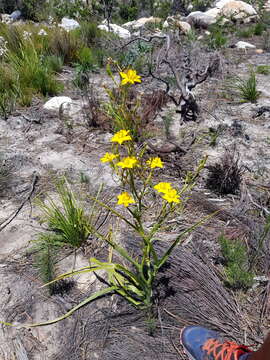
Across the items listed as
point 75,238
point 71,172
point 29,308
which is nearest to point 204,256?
point 75,238

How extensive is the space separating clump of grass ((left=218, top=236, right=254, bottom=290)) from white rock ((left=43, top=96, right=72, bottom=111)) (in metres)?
2.44

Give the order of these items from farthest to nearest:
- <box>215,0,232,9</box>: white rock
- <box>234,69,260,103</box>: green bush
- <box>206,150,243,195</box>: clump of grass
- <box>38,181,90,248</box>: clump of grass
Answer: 1. <box>215,0,232,9</box>: white rock
2. <box>234,69,260,103</box>: green bush
3. <box>206,150,243,195</box>: clump of grass
4. <box>38,181,90,248</box>: clump of grass

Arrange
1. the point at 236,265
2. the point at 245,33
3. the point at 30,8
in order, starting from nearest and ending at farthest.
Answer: the point at 236,265 → the point at 245,33 → the point at 30,8

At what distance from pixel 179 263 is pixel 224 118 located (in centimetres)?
195

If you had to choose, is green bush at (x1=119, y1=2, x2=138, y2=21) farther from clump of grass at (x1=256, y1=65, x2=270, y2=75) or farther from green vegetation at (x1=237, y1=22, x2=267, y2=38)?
clump of grass at (x1=256, y1=65, x2=270, y2=75)

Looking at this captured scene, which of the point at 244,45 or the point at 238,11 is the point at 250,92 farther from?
the point at 238,11

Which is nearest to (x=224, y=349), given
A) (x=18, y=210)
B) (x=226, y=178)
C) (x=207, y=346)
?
(x=207, y=346)

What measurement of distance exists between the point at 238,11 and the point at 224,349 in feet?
26.3

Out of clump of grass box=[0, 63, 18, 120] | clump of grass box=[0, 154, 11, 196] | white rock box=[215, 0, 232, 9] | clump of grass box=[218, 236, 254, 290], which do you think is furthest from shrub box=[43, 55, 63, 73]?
white rock box=[215, 0, 232, 9]

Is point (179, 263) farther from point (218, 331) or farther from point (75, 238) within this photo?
point (75, 238)

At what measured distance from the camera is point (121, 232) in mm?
1958

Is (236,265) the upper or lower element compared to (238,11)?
lower

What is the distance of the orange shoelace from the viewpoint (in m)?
1.31

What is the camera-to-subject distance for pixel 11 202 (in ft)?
7.38
